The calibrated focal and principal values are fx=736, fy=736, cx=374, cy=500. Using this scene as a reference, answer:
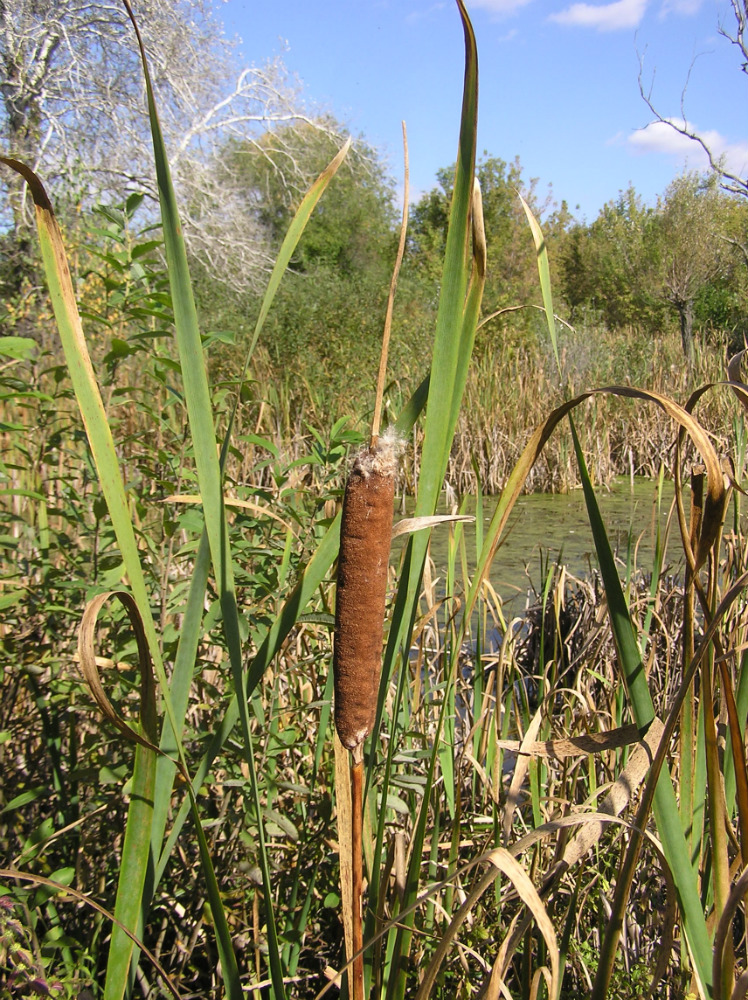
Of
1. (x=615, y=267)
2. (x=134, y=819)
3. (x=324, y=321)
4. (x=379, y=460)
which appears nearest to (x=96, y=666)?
(x=134, y=819)

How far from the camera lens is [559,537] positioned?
4.28 metres

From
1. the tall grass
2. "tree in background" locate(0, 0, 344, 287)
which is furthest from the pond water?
"tree in background" locate(0, 0, 344, 287)

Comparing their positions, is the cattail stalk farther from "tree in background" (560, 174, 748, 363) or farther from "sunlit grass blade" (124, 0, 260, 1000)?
"tree in background" (560, 174, 748, 363)

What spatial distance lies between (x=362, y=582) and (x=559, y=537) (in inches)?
157

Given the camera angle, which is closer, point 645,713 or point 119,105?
point 645,713

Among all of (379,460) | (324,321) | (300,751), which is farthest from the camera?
(324,321)

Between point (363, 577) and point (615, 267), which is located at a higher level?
point (615, 267)

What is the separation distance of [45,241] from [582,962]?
1135 millimetres

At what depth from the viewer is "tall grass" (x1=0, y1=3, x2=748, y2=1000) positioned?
52 centimetres

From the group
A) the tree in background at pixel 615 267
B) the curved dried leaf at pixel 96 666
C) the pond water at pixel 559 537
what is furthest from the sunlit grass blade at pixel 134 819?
the tree in background at pixel 615 267

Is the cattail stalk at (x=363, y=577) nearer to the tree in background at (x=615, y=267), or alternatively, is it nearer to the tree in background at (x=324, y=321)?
the tree in background at (x=324, y=321)

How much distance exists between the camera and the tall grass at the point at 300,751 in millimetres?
525

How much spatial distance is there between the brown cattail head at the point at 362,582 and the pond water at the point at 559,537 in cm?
190

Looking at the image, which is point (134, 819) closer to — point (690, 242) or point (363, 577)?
point (363, 577)
